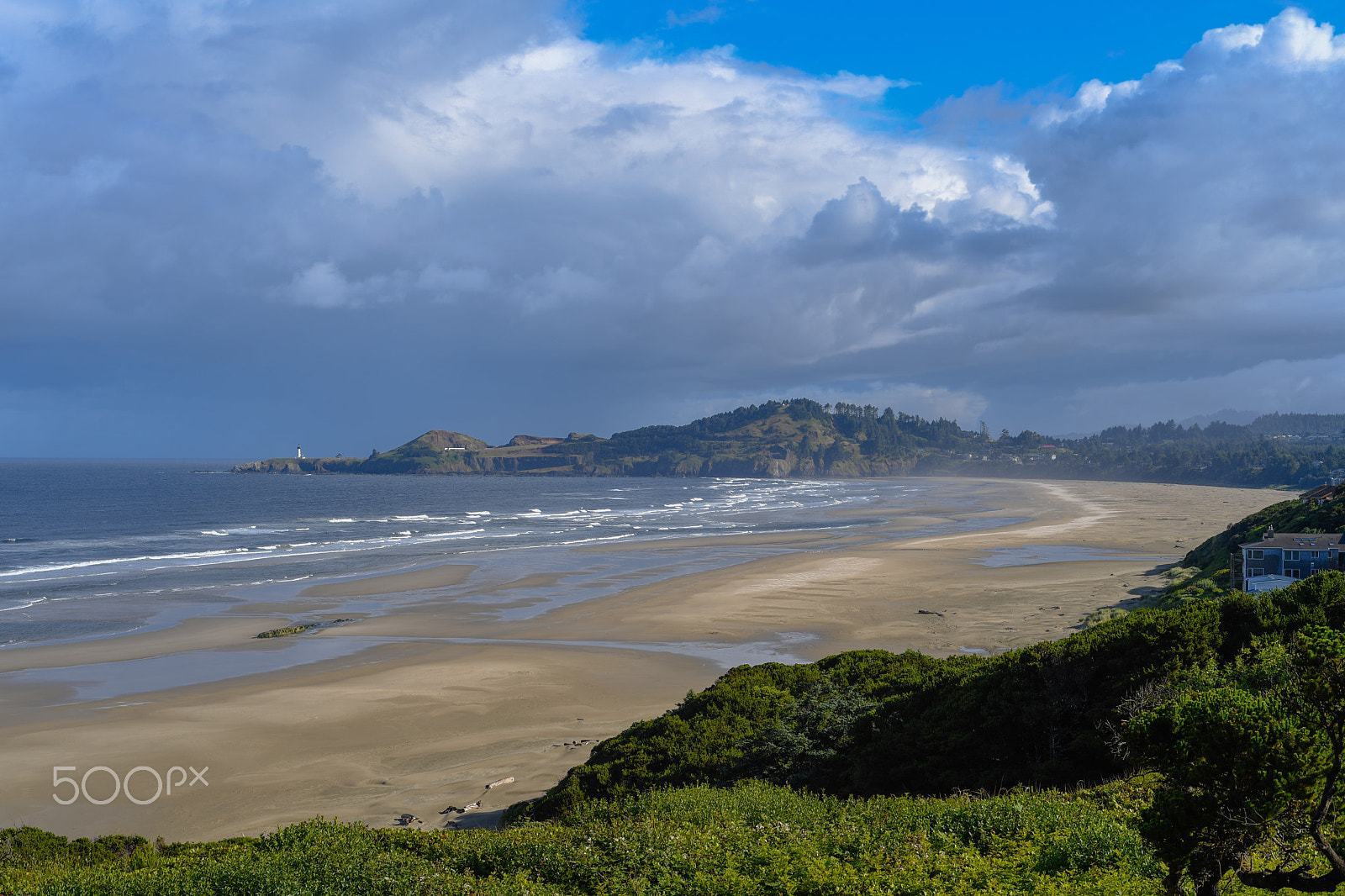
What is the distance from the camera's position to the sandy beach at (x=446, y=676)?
17.4 m

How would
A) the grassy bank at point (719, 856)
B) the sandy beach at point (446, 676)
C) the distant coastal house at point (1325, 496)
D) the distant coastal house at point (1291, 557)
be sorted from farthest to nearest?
the distant coastal house at point (1325, 496), the distant coastal house at point (1291, 557), the sandy beach at point (446, 676), the grassy bank at point (719, 856)

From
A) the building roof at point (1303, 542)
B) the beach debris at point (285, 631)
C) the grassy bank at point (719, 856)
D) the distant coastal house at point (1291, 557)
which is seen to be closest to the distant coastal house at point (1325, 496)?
the building roof at point (1303, 542)

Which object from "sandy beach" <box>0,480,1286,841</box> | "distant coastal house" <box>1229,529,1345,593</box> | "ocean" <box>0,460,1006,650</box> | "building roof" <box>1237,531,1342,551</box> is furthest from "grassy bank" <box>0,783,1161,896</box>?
"ocean" <box>0,460,1006,650</box>

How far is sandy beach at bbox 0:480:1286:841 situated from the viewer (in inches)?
687

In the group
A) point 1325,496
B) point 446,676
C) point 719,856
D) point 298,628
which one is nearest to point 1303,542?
point 1325,496

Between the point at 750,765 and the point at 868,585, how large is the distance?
30.0 metres

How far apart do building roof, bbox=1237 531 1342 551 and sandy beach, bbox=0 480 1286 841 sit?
7083mm

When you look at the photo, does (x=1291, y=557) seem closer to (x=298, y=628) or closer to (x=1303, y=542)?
(x=1303, y=542)

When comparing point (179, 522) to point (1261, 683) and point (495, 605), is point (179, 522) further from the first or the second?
point (1261, 683)

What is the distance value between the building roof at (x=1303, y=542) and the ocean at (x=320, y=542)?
96.7 ft

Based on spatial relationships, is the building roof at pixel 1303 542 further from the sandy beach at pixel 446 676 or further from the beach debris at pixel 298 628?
the beach debris at pixel 298 628

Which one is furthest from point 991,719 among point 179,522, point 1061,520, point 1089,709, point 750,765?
point 179,522

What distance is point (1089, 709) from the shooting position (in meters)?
13.8

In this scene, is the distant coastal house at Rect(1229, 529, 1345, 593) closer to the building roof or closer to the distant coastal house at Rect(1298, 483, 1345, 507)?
the building roof
